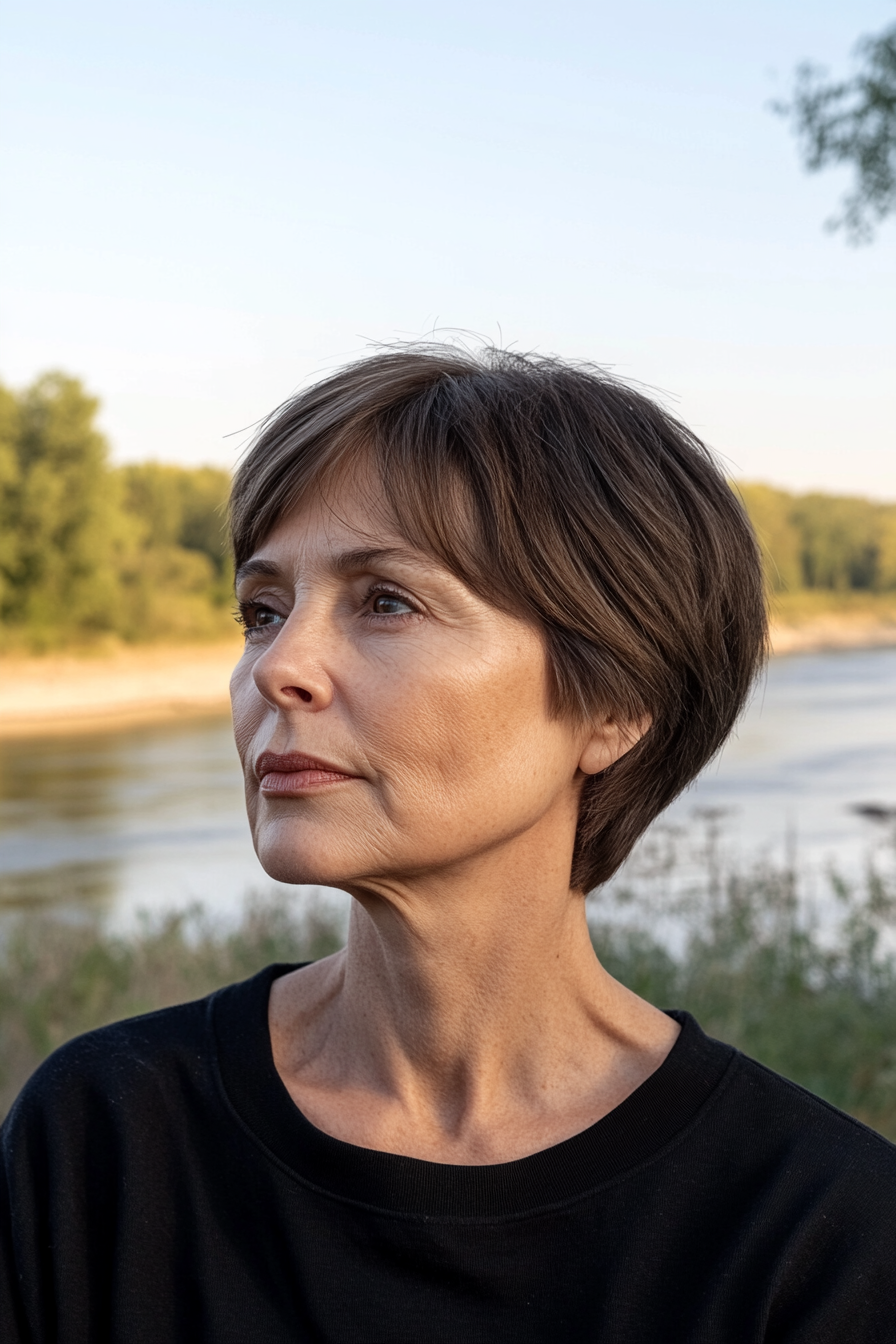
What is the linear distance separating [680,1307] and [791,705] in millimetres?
29224

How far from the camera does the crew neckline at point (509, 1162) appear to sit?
1680mm

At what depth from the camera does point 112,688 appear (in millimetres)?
36844

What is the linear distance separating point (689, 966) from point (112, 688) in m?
32.7

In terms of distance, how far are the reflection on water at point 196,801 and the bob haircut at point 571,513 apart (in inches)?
214

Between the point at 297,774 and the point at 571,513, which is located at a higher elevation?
the point at 571,513

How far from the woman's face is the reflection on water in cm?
572

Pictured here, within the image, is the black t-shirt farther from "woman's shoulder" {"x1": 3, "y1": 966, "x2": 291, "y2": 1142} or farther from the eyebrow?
the eyebrow

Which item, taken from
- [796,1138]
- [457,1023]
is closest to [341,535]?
[457,1023]

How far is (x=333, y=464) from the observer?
5.89 ft

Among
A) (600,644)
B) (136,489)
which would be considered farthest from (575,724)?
(136,489)

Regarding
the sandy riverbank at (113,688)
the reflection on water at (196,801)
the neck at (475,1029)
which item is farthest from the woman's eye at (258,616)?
the sandy riverbank at (113,688)

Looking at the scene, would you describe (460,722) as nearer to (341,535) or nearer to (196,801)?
(341,535)

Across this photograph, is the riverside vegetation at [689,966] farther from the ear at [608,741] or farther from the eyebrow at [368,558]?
the eyebrow at [368,558]

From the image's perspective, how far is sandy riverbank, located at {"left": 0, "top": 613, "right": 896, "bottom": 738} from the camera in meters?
33.7
